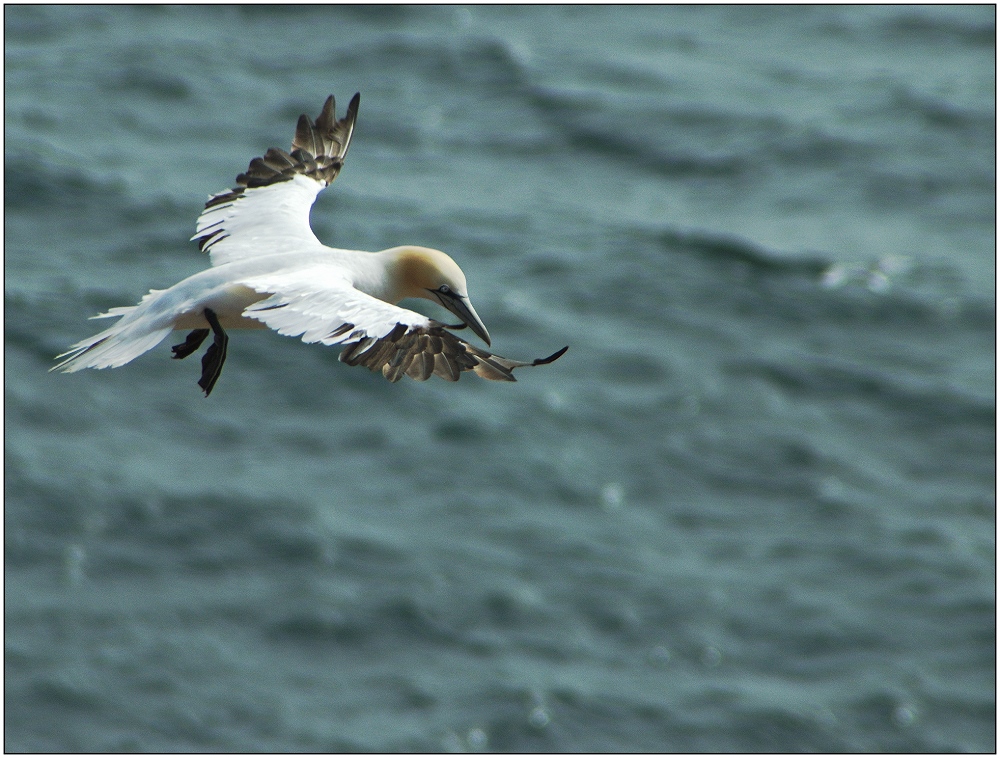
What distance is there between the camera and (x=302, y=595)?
2855 cm

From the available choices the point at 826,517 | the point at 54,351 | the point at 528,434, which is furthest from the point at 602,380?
the point at 54,351

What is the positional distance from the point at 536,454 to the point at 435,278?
21.5 metres

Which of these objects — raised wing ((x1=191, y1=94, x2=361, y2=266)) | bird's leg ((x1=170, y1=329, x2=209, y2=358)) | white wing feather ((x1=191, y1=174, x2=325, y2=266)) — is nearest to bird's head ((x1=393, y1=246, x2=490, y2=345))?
white wing feather ((x1=191, y1=174, x2=325, y2=266))

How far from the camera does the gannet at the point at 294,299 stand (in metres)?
7.96

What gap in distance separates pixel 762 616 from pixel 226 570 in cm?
1076

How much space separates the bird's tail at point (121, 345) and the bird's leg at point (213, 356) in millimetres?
256

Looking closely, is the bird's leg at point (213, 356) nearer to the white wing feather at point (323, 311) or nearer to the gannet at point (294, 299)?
→ the gannet at point (294, 299)

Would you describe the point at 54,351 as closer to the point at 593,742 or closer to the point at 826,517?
the point at 593,742

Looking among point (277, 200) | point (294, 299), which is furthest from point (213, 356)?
point (277, 200)

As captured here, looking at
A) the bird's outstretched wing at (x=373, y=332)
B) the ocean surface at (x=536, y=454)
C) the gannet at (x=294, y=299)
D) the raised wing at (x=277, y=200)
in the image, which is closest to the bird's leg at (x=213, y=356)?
the gannet at (x=294, y=299)

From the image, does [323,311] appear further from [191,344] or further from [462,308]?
[191,344]

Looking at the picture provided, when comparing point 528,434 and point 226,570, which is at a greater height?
point 528,434

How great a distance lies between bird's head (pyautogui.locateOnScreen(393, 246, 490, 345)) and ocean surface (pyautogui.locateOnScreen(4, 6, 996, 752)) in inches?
742

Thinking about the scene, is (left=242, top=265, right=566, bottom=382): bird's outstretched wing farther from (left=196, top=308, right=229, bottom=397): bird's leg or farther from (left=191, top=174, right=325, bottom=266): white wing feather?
(left=191, top=174, right=325, bottom=266): white wing feather
